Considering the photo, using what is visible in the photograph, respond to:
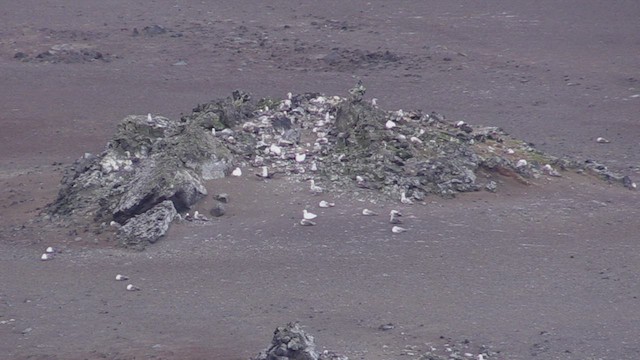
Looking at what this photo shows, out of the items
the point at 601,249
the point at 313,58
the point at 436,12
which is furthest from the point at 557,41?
Answer: the point at 601,249

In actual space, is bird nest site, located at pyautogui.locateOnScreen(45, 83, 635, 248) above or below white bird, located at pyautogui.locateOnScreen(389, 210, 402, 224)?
above

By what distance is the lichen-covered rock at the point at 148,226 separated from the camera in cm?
1396

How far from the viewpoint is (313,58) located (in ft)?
83.7

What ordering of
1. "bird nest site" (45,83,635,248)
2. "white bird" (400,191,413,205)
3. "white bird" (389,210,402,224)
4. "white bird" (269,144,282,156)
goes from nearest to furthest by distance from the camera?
"white bird" (389,210,402,224)
"bird nest site" (45,83,635,248)
"white bird" (400,191,413,205)
"white bird" (269,144,282,156)

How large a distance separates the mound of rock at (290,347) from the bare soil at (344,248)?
2.93 feet

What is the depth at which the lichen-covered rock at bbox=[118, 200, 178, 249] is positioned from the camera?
1396 centimetres

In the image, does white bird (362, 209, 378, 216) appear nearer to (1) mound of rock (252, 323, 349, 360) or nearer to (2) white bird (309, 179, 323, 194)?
(2) white bird (309, 179, 323, 194)

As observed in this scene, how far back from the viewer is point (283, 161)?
15.6 meters

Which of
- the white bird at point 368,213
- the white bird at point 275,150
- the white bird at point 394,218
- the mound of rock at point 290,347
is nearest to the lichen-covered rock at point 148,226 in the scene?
the white bird at point 275,150

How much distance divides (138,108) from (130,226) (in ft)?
27.4

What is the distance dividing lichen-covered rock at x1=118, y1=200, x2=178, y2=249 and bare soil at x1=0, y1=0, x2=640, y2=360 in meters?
0.13

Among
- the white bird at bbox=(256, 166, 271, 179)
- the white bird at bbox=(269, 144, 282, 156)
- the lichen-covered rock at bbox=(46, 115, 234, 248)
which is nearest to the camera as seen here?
the lichen-covered rock at bbox=(46, 115, 234, 248)

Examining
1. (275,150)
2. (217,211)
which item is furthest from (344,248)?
(275,150)

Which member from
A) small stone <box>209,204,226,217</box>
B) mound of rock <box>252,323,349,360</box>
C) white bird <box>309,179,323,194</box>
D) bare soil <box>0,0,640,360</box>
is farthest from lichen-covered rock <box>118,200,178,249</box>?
mound of rock <box>252,323,349,360</box>
